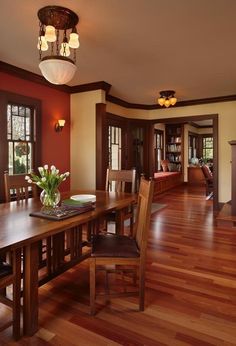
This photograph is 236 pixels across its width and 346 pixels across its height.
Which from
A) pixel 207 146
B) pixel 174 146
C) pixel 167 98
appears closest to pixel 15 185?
pixel 167 98

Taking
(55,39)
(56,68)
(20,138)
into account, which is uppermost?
(55,39)

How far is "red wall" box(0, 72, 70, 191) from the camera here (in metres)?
4.01

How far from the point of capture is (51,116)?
14.9ft

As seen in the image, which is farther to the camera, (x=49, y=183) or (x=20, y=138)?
(x=20, y=138)

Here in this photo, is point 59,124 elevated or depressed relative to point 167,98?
depressed

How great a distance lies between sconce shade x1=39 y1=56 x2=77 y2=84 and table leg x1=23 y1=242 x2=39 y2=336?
1514mm

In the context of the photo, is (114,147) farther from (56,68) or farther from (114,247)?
(114,247)

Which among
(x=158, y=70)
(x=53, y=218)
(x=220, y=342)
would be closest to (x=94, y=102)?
(x=158, y=70)

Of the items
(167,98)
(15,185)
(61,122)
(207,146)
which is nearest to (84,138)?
(61,122)

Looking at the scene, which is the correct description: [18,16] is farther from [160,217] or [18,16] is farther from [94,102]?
[160,217]

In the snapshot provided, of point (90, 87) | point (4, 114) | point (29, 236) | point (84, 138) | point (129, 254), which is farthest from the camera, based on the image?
point (84, 138)

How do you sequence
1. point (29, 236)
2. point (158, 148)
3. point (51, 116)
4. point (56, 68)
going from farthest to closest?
point (158, 148) < point (51, 116) < point (56, 68) < point (29, 236)

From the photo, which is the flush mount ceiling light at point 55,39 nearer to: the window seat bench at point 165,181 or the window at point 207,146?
the window seat bench at point 165,181

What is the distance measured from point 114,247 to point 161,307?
0.61 meters
